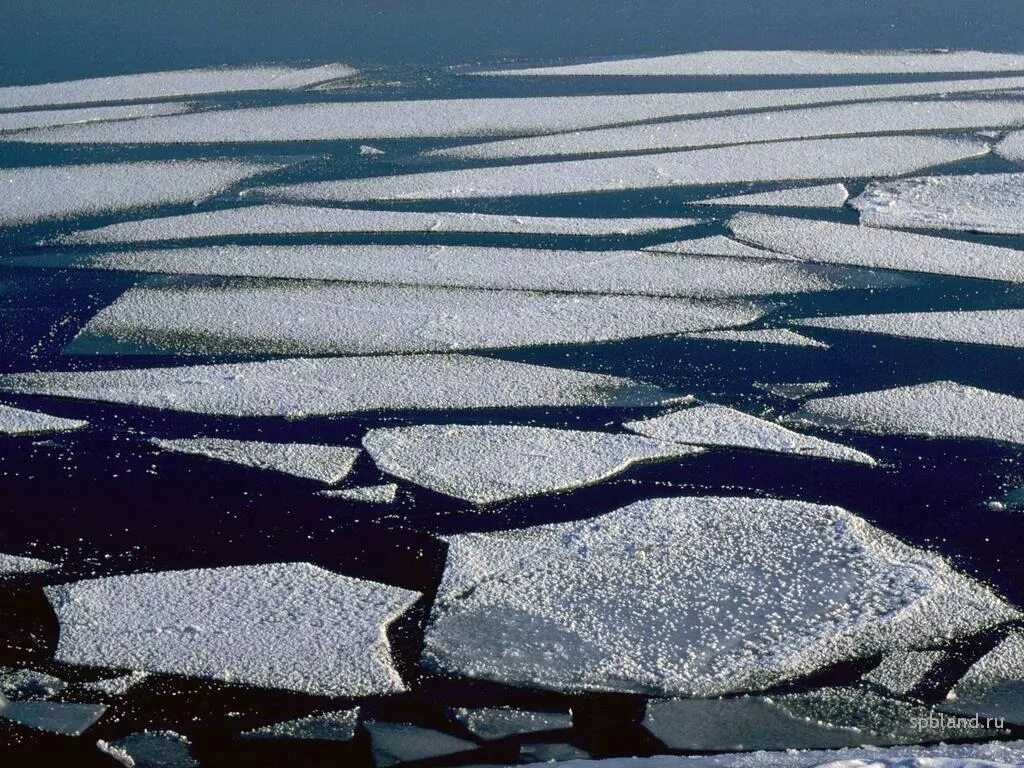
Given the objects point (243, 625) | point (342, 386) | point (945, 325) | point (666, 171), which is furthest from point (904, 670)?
point (666, 171)

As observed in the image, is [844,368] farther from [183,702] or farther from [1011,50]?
[1011,50]

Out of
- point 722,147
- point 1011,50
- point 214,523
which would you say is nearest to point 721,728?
point 214,523

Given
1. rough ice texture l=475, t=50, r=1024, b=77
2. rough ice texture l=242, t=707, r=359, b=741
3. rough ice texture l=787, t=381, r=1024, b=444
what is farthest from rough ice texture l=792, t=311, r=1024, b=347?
rough ice texture l=475, t=50, r=1024, b=77

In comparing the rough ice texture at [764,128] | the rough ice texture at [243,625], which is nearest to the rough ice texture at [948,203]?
the rough ice texture at [764,128]

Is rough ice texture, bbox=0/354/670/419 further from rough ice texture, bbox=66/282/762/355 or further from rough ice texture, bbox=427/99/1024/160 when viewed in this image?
rough ice texture, bbox=427/99/1024/160

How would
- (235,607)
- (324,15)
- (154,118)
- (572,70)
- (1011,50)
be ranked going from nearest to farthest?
(235,607)
(154,118)
(572,70)
(1011,50)
(324,15)

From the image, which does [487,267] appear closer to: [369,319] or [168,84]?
[369,319]

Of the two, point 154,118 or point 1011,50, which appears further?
point 1011,50
